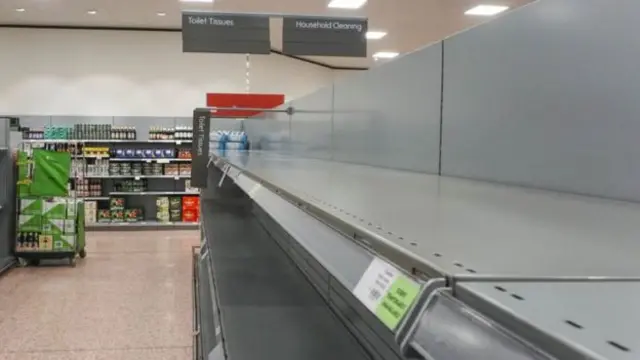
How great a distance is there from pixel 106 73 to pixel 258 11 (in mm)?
3847

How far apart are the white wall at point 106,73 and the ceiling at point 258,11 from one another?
34 cm

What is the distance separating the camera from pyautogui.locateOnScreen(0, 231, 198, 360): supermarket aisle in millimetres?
Result: 4352

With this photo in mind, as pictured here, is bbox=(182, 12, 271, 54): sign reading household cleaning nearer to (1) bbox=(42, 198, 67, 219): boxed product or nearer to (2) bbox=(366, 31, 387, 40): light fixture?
(1) bbox=(42, 198, 67, 219): boxed product

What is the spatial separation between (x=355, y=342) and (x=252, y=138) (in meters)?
5.43

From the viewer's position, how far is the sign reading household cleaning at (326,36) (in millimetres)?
6094

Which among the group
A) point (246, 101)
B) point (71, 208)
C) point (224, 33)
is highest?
point (224, 33)

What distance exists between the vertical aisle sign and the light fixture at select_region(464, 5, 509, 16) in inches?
239

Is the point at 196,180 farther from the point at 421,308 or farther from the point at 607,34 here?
the point at 421,308

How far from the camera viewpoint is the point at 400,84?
7.48ft

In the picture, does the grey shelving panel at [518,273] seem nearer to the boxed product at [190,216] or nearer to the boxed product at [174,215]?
the boxed product at [190,216]

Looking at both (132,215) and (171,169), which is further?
(171,169)

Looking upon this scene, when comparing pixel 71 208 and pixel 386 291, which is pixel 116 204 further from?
pixel 386 291

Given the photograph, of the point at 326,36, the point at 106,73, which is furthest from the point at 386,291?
the point at 106,73

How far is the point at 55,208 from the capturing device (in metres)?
7.46
